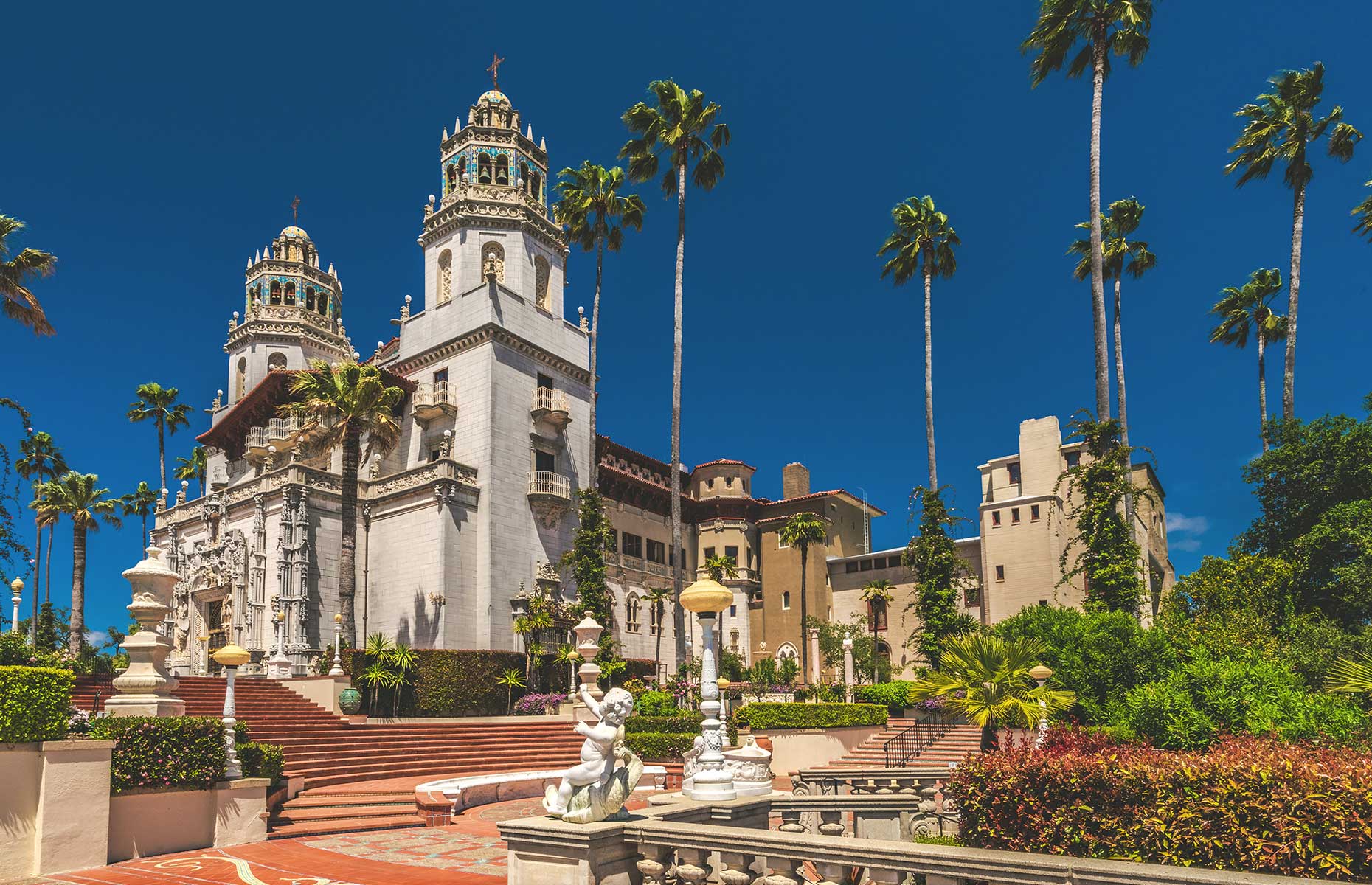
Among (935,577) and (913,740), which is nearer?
(913,740)

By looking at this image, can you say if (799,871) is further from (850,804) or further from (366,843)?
(366,843)

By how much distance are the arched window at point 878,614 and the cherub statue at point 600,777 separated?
45.5 metres

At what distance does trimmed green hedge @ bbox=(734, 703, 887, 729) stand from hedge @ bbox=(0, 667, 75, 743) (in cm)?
2028

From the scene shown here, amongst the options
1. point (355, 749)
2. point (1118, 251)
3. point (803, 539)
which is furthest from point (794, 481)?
point (355, 749)

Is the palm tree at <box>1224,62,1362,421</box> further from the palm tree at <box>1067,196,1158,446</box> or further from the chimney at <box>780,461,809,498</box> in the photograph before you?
the chimney at <box>780,461,809,498</box>

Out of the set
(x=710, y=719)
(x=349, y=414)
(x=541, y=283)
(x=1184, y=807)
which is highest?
(x=541, y=283)

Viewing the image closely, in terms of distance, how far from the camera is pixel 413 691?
3209 cm

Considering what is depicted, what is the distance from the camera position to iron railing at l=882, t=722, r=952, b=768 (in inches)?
1063

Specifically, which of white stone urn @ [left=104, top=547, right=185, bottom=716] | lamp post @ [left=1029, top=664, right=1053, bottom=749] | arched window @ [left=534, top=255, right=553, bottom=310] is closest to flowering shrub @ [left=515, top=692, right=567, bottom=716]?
arched window @ [left=534, top=255, right=553, bottom=310]

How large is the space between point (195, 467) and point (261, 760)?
49023 mm

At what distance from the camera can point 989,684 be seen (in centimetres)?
1738

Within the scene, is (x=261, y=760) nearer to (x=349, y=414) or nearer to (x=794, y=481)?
(x=349, y=414)

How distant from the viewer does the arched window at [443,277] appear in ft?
139

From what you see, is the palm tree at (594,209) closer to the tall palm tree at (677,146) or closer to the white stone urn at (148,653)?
the tall palm tree at (677,146)
